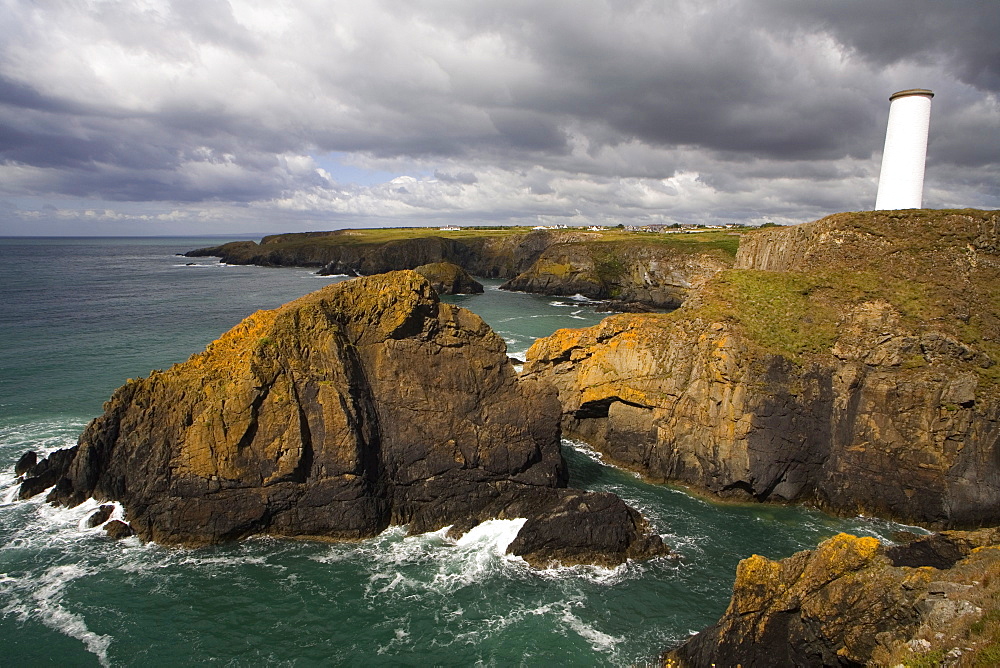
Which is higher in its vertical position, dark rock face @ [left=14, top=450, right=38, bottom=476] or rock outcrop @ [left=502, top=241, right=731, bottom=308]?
rock outcrop @ [left=502, top=241, right=731, bottom=308]

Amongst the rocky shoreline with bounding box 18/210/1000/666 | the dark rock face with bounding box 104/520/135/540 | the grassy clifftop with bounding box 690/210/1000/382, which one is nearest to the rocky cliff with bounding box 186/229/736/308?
the grassy clifftop with bounding box 690/210/1000/382

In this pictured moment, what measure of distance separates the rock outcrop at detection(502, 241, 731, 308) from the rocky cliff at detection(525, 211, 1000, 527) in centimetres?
4822

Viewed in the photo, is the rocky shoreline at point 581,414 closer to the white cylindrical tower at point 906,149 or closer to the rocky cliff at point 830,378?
the rocky cliff at point 830,378

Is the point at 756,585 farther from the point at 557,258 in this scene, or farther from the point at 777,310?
the point at 557,258

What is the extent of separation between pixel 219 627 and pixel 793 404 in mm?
26871

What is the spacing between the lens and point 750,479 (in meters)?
26.8

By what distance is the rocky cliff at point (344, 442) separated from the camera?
75.0 feet

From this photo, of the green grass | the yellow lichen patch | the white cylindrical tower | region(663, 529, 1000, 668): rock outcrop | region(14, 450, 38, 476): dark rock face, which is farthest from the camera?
the white cylindrical tower

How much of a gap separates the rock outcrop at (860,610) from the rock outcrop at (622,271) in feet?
236

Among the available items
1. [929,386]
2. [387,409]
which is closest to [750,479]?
[929,386]

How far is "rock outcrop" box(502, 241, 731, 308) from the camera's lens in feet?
287

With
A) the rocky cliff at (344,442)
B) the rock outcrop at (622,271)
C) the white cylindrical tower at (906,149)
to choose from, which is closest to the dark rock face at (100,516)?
the rocky cliff at (344,442)

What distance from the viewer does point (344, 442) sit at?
77.5 ft

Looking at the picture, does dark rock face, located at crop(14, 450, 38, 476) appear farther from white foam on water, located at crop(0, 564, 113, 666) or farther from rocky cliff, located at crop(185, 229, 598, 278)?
rocky cliff, located at crop(185, 229, 598, 278)
